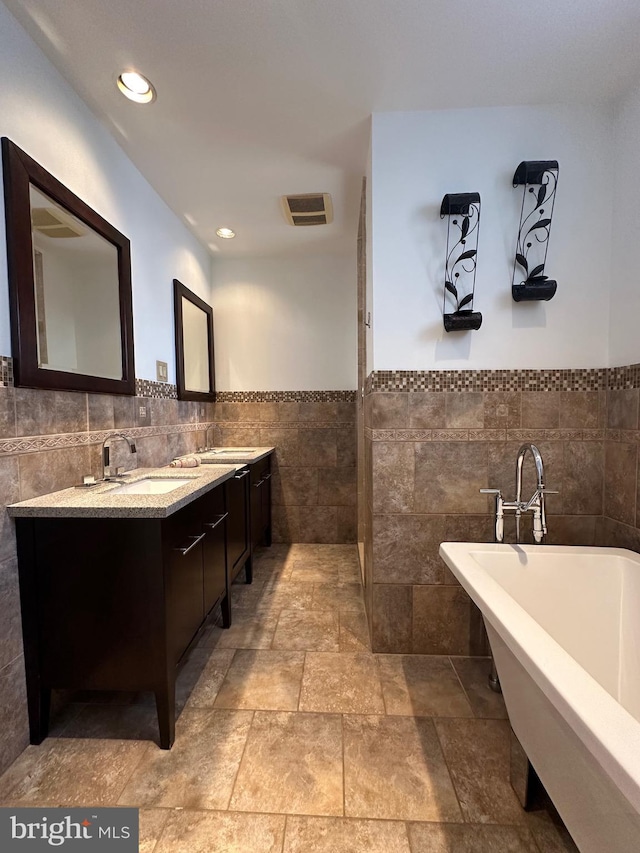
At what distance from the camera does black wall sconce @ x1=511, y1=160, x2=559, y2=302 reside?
167cm

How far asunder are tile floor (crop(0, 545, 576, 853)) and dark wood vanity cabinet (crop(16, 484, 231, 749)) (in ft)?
0.53

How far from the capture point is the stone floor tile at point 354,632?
1926 millimetres

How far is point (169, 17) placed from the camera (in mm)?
1316

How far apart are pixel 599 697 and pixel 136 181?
2.87 meters

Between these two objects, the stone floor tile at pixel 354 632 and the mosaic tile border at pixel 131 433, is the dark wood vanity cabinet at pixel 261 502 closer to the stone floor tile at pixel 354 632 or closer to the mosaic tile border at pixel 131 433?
the mosaic tile border at pixel 131 433

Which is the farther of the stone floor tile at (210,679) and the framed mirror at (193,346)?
the framed mirror at (193,346)

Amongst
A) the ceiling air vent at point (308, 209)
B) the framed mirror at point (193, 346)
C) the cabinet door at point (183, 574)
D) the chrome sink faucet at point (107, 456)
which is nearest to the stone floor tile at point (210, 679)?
the cabinet door at point (183, 574)

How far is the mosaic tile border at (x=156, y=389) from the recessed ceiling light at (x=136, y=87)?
1.30 meters

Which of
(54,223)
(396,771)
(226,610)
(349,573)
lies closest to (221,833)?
(396,771)

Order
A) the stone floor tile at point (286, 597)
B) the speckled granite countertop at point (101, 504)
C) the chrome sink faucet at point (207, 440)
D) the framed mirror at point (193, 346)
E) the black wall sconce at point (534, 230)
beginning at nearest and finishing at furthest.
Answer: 1. the speckled granite countertop at point (101, 504)
2. the black wall sconce at point (534, 230)
3. the stone floor tile at point (286, 597)
4. the framed mirror at point (193, 346)
5. the chrome sink faucet at point (207, 440)

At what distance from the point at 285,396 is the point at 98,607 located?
235 centimetres

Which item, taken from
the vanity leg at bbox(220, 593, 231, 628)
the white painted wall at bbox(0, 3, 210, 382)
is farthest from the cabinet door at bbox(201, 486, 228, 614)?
the white painted wall at bbox(0, 3, 210, 382)

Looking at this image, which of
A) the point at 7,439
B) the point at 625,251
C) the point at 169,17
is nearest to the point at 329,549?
the point at 7,439

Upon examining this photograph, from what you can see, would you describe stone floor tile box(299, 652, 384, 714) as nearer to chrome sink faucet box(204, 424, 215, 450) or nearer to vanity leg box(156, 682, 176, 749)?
vanity leg box(156, 682, 176, 749)
